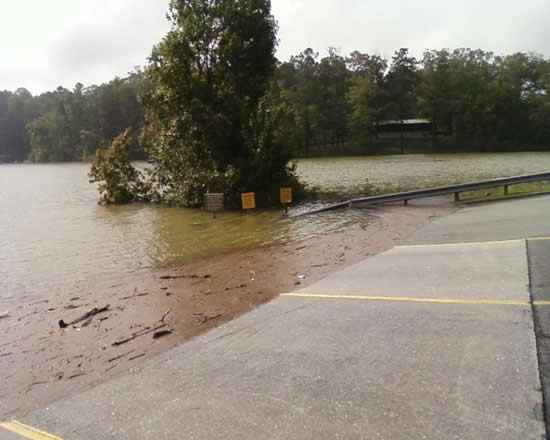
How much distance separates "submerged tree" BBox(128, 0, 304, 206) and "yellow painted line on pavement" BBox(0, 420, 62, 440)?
1663cm

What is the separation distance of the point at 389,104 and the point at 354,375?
92751 mm

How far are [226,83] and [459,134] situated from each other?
236ft

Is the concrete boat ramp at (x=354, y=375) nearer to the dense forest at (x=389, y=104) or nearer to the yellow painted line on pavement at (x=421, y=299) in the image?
the yellow painted line on pavement at (x=421, y=299)

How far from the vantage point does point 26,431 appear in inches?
167

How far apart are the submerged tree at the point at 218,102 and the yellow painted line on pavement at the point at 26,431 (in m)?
16.6

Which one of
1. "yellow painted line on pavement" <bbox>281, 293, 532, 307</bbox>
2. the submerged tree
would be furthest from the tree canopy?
"yellow painted line on pavement" <bbox>281, 293, 532, 307</bbox>

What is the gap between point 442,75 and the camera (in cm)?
8906

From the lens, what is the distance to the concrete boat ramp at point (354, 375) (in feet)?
12.1

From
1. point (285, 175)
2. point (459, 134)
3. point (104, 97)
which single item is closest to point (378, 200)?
point (285, 175)

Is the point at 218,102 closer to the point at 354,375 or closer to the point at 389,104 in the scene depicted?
the point at 354,375

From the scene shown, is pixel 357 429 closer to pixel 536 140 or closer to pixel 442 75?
pixel 536 140

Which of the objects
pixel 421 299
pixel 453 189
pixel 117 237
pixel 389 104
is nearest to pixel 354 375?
pixel 421 299

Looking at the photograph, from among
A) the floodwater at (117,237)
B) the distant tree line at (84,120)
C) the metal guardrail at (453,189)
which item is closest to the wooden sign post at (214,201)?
the floodwater at (117,237)

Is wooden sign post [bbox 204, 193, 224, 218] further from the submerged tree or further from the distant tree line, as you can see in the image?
the distant tree line
